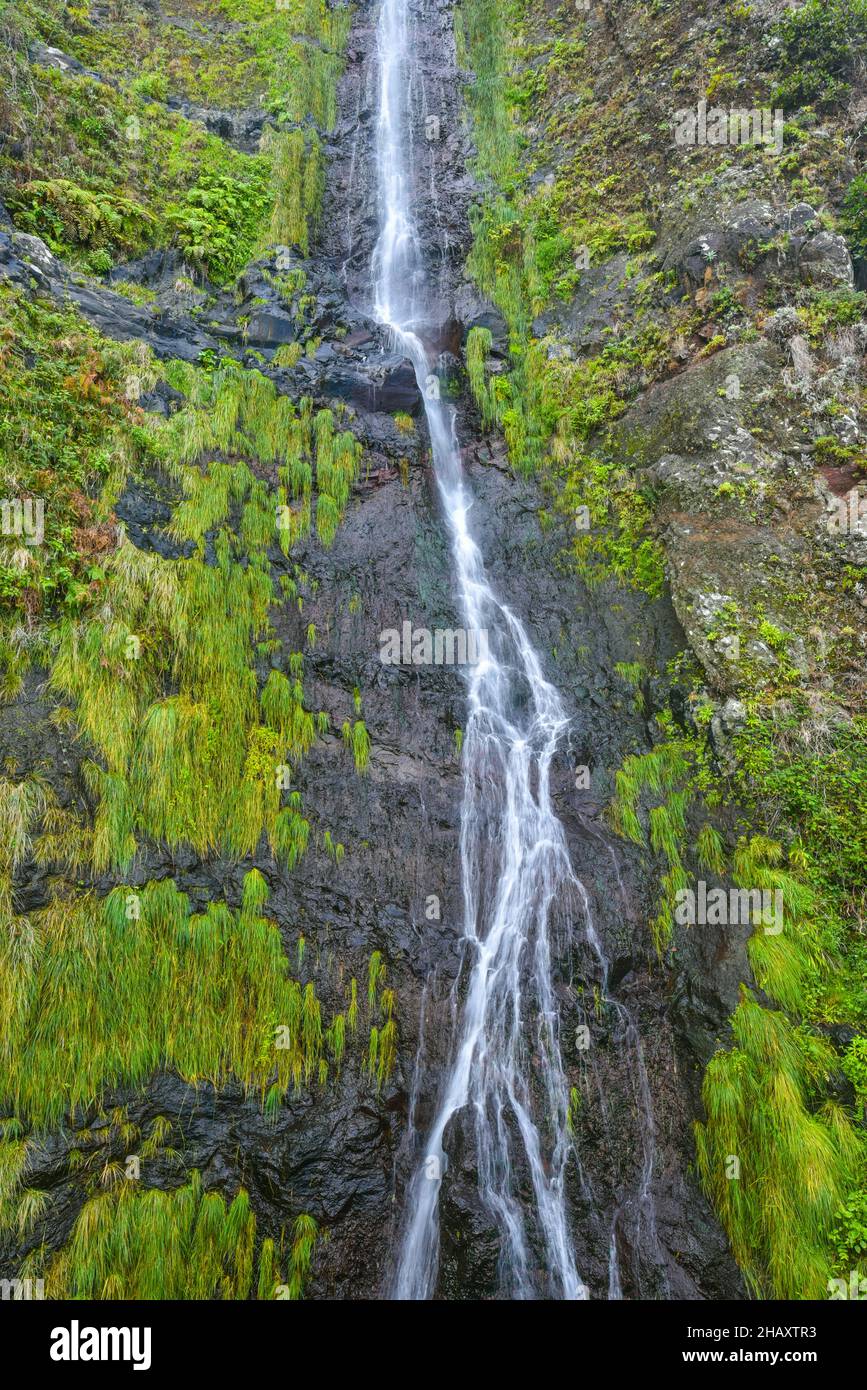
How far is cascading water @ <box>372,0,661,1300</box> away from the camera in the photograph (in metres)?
5.35

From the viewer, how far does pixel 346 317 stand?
11.7 metres

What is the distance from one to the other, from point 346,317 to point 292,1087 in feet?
38.9

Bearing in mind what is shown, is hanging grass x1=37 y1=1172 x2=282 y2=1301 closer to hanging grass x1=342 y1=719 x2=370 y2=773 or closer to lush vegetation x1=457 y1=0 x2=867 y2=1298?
lush vegetation x1=457 y1=0 x2=867 y2=1298

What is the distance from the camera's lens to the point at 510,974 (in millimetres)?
6453

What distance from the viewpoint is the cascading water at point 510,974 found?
17.6 ft

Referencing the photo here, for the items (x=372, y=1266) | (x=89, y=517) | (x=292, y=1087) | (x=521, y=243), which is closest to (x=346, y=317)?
(x=521, y=243)

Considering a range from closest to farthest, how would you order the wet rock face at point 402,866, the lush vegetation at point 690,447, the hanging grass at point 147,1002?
1. the hanging grass at point 147,1002
2. the lush vegetation at point 690,447
3. the wet rock face at point 402,866

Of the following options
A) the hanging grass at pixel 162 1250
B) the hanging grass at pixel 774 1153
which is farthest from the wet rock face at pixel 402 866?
the hanging grass at pixel 774 1153

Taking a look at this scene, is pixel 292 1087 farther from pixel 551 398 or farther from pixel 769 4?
pixel 769 4

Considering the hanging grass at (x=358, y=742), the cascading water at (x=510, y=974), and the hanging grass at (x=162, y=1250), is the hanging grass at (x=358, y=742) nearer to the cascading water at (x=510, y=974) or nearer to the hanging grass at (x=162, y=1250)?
the cascading water at (x=510, y=974)

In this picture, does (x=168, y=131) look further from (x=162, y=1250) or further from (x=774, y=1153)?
(x=774, y=1153)

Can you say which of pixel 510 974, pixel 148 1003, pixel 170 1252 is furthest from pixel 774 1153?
pixel 148 1003

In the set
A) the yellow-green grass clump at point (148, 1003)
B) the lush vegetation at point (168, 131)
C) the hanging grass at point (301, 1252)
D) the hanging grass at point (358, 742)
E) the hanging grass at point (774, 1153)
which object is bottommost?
the hanging grass at point (301, 1252)

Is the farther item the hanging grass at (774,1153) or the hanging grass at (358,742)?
the hanging grass at (358,742)
